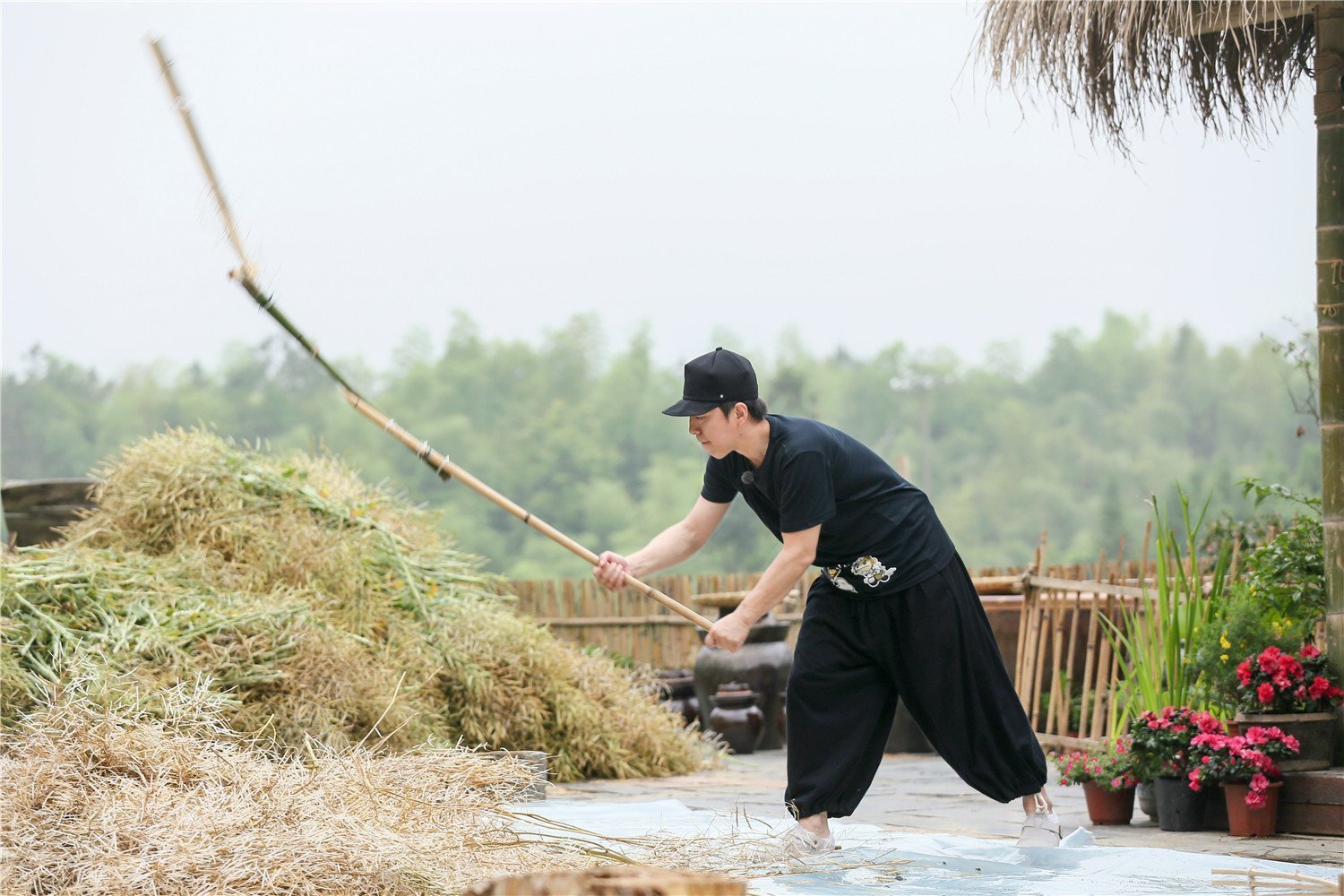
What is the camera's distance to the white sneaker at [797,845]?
3.39m

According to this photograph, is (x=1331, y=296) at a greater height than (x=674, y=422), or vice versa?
(x=674, y=422)

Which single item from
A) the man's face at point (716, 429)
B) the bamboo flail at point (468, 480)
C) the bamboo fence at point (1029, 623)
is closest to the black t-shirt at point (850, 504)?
the man's face at point (716, 429)

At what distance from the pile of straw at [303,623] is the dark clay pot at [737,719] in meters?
0.88

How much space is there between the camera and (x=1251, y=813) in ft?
12.2

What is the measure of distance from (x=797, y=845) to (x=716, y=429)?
1071 millimetres

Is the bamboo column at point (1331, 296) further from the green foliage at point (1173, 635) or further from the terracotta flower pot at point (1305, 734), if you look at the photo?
the green foliage at point (1173, 635)

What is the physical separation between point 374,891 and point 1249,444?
45.5 meters

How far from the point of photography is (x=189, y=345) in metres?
44.0

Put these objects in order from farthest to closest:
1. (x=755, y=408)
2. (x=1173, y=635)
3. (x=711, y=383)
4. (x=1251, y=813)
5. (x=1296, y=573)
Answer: (x=1173, y=635) → (x=1296, y=573) → (x=1251, y=813) → (x=755, y=408) → (x=711, y=383)

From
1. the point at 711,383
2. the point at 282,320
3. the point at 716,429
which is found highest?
the point at 282,320

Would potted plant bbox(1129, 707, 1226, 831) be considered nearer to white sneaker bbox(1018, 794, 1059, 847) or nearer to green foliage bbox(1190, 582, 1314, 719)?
green foliage bbox(1190, 582, 1314, 719)

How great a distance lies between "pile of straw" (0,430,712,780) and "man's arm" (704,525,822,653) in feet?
3.75

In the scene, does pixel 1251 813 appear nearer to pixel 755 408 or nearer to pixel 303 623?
pixel 755 408

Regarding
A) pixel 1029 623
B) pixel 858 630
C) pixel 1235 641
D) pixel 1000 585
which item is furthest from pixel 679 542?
pixel 1000 585
